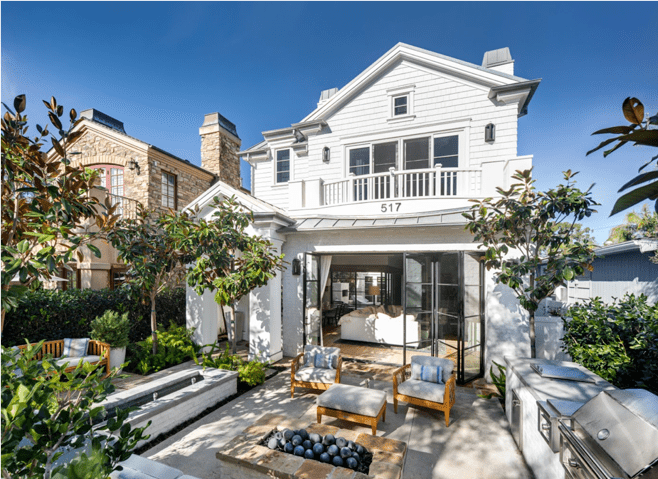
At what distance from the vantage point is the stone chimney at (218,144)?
41.9 feet

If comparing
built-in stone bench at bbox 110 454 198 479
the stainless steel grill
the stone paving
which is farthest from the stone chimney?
the stainless steel grill

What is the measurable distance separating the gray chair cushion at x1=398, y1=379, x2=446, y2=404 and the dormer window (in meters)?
7.15

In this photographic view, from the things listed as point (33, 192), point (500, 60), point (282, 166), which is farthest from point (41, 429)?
point (500, 60)

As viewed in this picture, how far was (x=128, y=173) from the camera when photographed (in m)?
11.0

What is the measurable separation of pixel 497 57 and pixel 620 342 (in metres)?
9.20

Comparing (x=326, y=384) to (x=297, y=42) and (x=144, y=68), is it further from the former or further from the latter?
(x=297, y=42)

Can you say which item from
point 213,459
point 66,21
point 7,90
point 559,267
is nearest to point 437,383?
point 559,267

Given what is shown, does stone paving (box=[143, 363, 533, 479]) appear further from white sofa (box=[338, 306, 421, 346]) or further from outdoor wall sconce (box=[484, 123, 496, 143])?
outdoor wall sconce (box=[484, 123, 496, 143])

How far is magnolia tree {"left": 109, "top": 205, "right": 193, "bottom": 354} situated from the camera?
558cm

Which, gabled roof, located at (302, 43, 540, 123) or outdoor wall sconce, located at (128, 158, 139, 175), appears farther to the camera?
outdoor wall sconce, located at (128, 158, 139, 175)

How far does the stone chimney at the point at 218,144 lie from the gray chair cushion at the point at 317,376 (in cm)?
991

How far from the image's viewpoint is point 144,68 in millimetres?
7719

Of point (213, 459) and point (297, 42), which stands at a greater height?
point (297, 42)

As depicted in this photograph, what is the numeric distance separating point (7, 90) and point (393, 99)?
8609 mm
